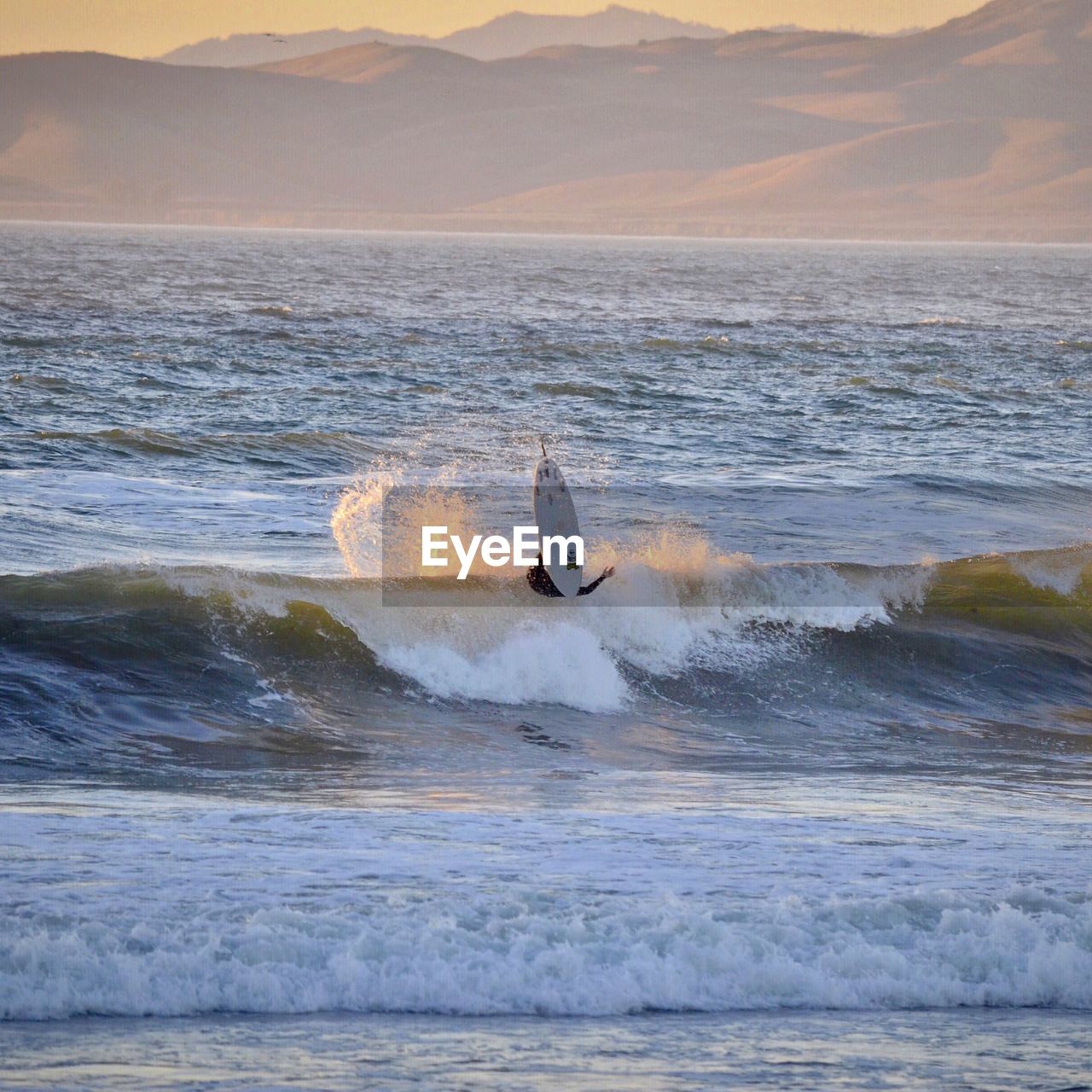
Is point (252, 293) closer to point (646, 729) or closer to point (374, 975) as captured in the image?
point (646, 729)

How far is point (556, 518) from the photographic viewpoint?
58.4 feet

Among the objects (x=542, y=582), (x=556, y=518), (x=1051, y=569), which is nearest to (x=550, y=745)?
(x=542, y=582)

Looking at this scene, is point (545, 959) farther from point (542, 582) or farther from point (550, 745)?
point (542, 582)

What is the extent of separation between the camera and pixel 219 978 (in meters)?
8.64

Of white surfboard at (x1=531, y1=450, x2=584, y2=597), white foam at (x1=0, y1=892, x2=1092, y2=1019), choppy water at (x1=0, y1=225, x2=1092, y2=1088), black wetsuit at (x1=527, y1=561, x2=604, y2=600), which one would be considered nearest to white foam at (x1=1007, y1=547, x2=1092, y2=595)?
choppy water at (x1=0, y1=225, x2=1092, y2=1088)

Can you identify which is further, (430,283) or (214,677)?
(430,283)

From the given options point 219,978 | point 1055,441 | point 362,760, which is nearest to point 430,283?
point 1055,441

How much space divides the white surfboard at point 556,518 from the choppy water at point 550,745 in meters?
0.42

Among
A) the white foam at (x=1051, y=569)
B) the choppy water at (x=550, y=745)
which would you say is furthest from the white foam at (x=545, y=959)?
the white foam at (x=1051, y=569)

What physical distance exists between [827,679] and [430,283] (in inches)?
2700

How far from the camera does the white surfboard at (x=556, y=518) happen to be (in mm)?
17500

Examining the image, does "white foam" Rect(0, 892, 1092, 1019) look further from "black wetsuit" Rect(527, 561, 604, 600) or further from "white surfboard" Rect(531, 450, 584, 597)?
"white surfboard" Rect(531, 450, 584, 597)

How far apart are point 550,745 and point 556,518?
12.4 ft

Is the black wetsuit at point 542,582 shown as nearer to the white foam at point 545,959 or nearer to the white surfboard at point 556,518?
the white surfboard at point 556,518
